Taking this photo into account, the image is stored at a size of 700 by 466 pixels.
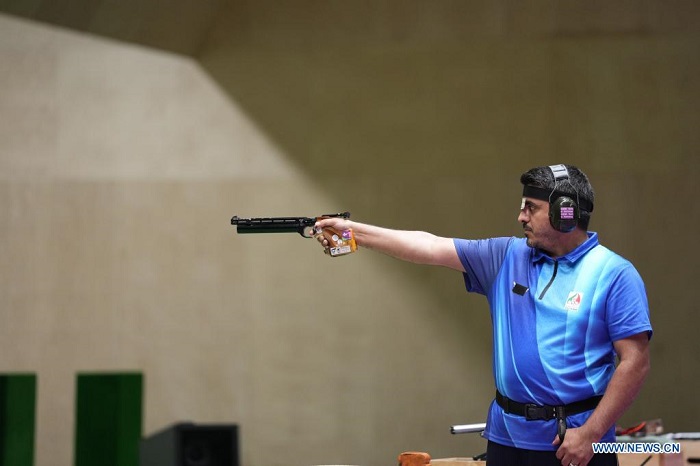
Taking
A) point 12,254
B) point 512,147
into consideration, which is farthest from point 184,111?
point 512,147

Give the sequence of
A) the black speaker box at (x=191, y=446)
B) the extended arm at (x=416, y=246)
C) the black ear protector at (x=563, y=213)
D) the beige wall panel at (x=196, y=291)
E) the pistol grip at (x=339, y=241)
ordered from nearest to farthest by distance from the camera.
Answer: the black speaker box at (x=191, y=446), the black ear protector at (x=563, y=213), the extended arm at (x=416, y=246), the pistol grip at (x=339, y=241), the beige wall panel at (x=196, y=291)

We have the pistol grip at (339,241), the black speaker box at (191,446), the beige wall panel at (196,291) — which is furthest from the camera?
the beige wall panel at (196,291)

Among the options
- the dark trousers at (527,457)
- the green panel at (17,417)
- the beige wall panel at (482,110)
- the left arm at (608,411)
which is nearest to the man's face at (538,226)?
the left arm at (608,411)

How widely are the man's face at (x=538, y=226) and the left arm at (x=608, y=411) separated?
15.6 inches

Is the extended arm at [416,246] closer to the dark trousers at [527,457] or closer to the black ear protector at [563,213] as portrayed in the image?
the black ear protector at [563,213]

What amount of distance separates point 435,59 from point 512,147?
0.72 meters

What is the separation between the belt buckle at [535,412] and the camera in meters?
2.61

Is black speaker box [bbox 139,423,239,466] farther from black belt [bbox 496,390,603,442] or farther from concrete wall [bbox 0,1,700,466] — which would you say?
concrete wall [bbox 0,1,700,466]

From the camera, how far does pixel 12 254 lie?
5398 mm

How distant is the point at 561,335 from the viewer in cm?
262

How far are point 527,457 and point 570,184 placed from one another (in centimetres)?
83

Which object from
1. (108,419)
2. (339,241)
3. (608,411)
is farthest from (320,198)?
(108,419)

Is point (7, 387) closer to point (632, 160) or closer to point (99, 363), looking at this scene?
point (99, 363)

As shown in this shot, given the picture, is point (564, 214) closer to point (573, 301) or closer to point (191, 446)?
point (573, 301)
